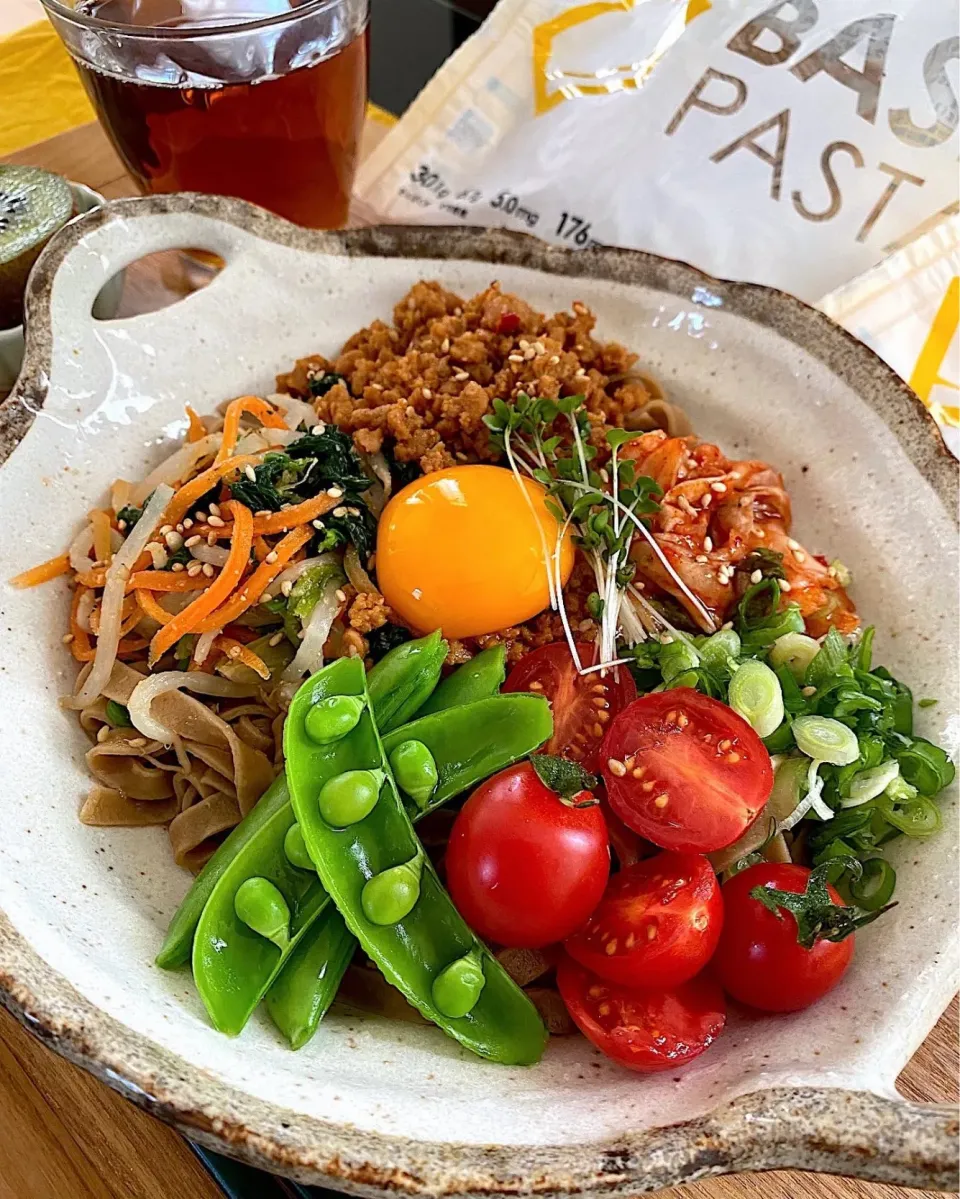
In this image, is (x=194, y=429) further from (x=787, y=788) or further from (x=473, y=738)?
(x=787, y=788)

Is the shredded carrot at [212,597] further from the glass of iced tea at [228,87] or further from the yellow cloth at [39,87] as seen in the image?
the yellow cloth at [39,87]

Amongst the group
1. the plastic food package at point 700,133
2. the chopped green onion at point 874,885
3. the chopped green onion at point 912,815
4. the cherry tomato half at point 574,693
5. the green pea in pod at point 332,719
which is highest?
the plastic food package at point 700,133

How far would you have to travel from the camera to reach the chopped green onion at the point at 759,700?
211cm

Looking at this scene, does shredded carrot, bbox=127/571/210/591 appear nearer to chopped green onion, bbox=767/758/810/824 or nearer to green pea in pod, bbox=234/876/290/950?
green pea in pod, bbox=234/876/290/950

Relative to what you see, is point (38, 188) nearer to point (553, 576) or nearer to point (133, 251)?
point (133, 251)

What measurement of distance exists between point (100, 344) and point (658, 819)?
1955 millimetres

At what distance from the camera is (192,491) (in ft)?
8.08

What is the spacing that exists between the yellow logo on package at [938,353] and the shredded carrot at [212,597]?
2.36 meters

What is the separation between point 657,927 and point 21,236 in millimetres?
2764

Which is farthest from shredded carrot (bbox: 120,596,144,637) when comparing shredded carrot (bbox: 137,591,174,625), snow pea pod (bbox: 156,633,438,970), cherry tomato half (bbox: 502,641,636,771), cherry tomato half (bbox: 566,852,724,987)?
cherry tomato half (bbox: 566,852,724,987)

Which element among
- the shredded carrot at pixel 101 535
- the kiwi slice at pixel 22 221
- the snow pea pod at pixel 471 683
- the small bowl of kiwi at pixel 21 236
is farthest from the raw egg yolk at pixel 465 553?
the kiwi slice at pixel 22 221

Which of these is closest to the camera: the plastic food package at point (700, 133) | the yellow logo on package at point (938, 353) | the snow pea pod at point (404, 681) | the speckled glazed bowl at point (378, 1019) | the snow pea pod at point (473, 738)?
the speckled glazed bowl at point (378, 1019)

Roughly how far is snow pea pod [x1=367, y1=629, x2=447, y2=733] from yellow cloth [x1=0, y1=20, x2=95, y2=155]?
318 cm

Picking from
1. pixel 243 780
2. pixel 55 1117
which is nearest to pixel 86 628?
pixel 243 780
